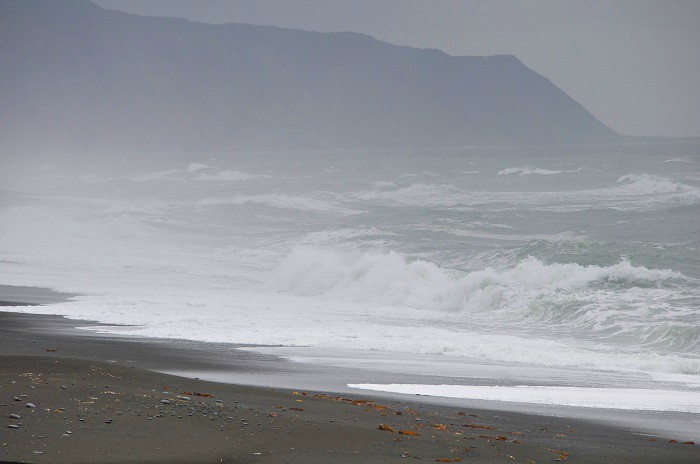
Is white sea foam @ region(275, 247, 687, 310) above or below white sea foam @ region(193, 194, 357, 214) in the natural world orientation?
below

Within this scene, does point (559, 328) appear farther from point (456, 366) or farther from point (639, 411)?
point (639, 411)

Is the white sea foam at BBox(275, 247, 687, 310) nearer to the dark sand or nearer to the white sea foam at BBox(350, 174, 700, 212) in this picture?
the dark sand

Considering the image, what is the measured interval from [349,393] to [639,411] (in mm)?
3082

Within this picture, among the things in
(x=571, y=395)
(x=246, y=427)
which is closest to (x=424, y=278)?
(x=571, y=395)

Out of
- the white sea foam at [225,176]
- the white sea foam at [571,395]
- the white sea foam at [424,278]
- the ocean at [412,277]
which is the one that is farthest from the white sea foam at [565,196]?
the white sea foam at [571,395]

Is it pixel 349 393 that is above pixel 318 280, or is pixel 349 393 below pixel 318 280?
below

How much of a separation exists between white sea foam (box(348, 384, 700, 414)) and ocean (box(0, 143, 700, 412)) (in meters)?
0.21

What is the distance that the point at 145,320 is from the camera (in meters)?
16.1

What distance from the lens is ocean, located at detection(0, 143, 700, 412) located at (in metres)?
13.8

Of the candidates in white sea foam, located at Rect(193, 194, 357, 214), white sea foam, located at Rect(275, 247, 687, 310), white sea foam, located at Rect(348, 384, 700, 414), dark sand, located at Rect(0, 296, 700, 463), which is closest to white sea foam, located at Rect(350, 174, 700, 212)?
white sea foam, located at Rect(193, 194, 357, 214)

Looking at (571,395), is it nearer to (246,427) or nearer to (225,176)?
(246,427)

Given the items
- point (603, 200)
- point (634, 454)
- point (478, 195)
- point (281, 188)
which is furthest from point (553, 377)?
point (281, 188)

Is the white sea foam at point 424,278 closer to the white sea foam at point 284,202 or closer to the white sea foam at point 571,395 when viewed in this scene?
the white sea foam at point 571,395

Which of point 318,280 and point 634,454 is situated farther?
point 318,280
